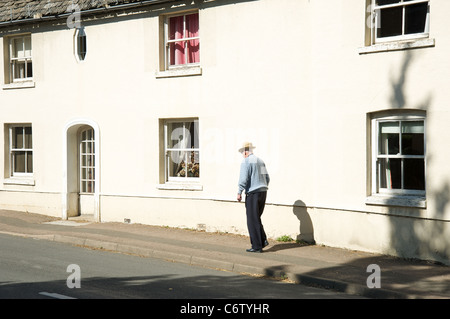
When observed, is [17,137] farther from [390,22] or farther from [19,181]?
[390,22]

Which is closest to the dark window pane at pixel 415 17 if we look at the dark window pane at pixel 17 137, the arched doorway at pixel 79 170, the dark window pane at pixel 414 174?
the dark window pane at pixel 414 174

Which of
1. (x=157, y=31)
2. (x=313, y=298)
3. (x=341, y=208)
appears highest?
(x=157, y=31)

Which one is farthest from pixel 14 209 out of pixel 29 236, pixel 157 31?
pixel 157 31

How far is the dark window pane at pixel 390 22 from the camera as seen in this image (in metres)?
12.1

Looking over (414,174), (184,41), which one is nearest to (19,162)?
(184,41)

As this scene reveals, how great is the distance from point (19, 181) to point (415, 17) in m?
12.0

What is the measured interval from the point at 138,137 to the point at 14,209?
5139mm

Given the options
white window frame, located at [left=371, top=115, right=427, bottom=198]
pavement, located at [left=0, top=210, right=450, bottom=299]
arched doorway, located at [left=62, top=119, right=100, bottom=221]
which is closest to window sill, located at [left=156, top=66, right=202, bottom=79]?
arched doorway, located at [left=62, top=119, right=100, bottom=221]

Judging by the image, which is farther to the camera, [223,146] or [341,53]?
[223,146]

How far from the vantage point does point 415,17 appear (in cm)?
1185

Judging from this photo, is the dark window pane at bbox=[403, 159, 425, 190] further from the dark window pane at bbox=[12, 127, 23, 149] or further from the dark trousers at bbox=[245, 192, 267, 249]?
the dark window pane at bbox=[12, 127, 23, 149]
